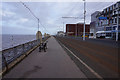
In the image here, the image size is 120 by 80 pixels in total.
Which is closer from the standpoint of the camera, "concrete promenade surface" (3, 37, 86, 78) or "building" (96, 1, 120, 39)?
"concrete promenade surface" (3, 37, 86, 78)

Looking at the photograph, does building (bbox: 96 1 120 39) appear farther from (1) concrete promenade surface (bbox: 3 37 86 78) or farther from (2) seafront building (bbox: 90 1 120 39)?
(1) concrete promenade surface (bbox: 3 37 86 78)

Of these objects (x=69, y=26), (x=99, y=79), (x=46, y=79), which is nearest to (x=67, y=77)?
(x=46, y=79)

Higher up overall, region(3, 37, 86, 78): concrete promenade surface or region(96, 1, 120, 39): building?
region(96, 1, 120, 39): building

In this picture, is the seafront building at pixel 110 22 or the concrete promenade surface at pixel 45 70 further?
the seafront building at pixel 110 22

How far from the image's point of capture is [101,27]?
59281 mm

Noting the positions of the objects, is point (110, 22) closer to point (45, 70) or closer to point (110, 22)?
point (110, 22)

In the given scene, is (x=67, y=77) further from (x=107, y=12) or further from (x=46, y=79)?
(x=107, y=12)

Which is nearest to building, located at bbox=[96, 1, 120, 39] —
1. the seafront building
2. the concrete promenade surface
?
the seafront building

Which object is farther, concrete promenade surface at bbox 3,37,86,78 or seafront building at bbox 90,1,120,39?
seafront building at bbox 90,1,120,39

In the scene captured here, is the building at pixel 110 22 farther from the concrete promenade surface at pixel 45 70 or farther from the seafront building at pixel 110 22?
the concrete promenade surface at pixel 45 70

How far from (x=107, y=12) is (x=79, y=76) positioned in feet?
200

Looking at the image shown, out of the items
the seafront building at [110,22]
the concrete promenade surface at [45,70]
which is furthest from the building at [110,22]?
the concrete promenade surface at [45,70]

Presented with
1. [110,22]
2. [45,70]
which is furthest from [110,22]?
[45,70]

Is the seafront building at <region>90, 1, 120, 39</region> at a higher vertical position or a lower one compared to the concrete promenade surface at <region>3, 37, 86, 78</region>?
higher
